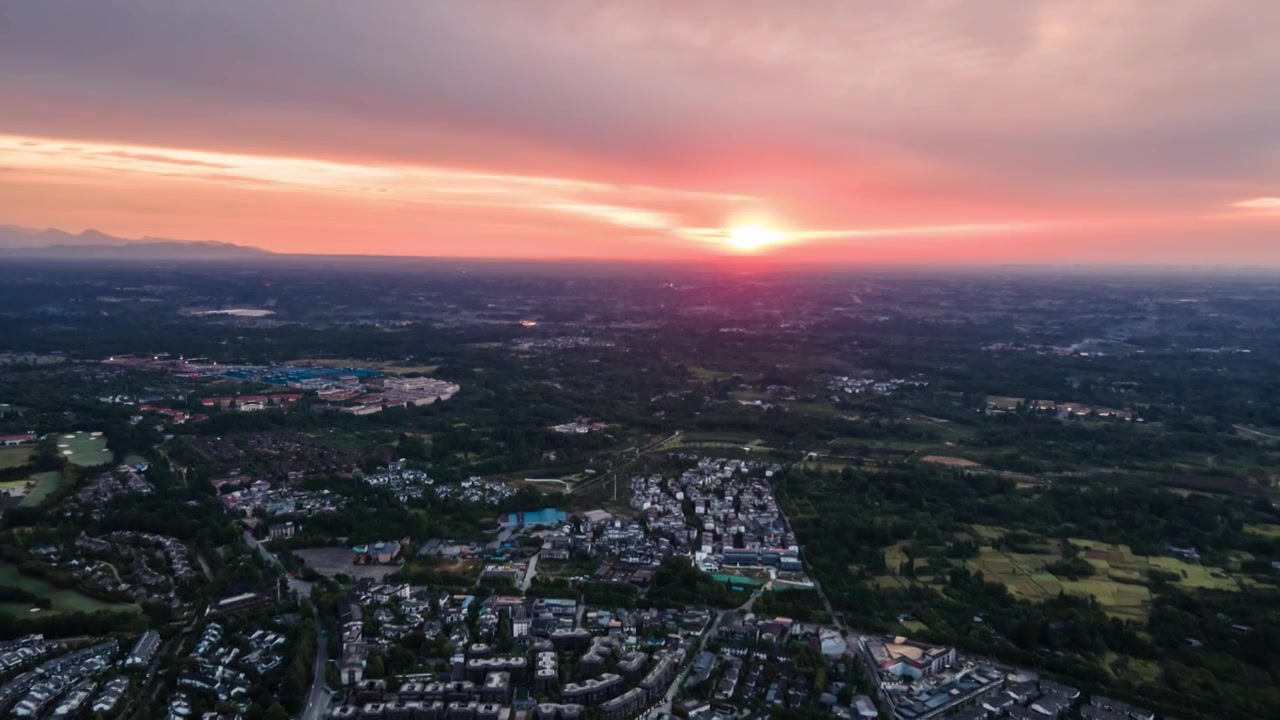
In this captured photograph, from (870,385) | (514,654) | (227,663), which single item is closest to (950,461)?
(870,385)

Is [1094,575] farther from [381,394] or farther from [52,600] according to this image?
[381,394]

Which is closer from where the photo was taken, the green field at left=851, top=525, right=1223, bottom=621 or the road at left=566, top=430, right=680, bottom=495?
the green field at left=851, top=525, right=1223, bottom=621

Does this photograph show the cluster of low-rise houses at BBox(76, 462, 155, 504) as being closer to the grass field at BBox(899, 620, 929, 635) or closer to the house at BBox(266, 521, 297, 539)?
the house at BBox(266, 521, 297, 539)

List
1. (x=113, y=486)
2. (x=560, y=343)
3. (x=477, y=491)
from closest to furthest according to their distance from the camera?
(x=113, y=486) → (x=477, y=491) → (x=560, y=343)

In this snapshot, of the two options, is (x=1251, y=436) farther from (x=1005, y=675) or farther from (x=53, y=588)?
(x=53, y=588)

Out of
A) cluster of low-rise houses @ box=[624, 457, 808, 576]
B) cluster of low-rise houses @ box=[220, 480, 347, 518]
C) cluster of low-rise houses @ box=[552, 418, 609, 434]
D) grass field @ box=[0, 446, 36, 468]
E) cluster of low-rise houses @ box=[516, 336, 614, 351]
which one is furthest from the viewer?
cluster of low-rise houses @ box=[516, 336, 614, 351]

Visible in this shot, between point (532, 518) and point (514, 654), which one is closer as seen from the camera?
point (514, 654)

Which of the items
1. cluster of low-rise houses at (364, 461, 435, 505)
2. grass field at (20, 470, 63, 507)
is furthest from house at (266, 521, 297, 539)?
grass field at (20, 470, 63, 507)
